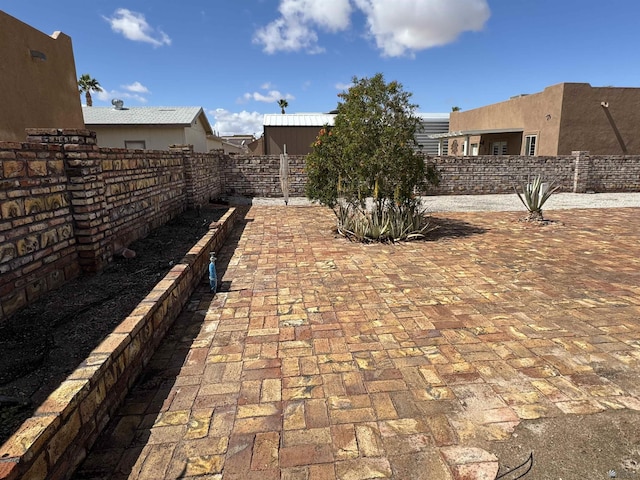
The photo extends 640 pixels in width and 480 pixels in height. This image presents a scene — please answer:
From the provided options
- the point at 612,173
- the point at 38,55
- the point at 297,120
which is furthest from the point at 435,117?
the point at 38,55

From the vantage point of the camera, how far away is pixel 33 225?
357 centimetres

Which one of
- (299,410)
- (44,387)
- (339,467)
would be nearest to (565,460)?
(339,467)

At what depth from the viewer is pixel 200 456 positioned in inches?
86.4

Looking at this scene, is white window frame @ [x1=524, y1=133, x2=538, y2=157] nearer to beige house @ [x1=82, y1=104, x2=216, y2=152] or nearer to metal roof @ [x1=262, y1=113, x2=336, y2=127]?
metal roof @ [x1=262, y1=113, x2=336, y2=127]

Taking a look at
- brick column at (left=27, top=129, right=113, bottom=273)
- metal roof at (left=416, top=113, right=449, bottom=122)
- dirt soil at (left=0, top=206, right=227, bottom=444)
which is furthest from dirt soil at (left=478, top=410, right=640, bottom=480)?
metal roof at (left=416, top=113, right=449, bottom=122)

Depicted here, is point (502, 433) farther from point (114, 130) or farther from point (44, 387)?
point (114, 130)

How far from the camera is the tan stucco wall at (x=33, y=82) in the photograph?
7542 mm

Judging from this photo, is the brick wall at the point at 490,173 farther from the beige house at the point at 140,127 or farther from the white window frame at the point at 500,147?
the white window frame at the point at 500,147

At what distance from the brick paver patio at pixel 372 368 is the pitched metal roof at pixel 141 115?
15.2 m

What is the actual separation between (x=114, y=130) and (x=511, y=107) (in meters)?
21.1

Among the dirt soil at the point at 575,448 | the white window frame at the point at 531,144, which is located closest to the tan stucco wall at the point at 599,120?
the white window frame at the point at 531,144

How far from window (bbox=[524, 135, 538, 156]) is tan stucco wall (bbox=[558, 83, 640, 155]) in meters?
1.82

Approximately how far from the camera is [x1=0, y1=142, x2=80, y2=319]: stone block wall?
127 inches

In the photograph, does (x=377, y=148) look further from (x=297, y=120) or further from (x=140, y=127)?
(x=297, y=120)
